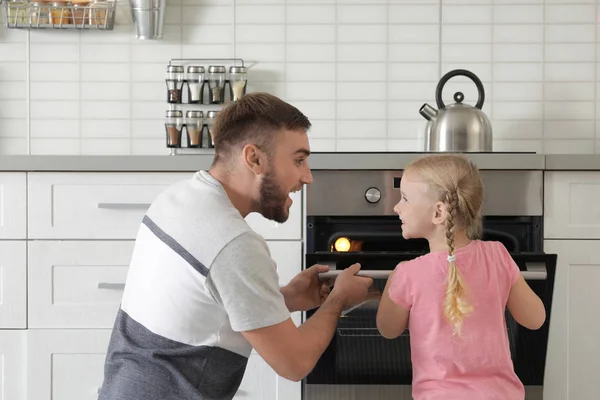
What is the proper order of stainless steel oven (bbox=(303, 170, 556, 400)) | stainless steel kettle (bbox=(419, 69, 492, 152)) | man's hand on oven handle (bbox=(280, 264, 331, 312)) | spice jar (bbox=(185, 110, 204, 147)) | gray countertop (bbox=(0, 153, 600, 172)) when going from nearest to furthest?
man's hand on oven handle (bbox=(280, 264, 331, 312))
stainless steel oven (bbox=(303, 170, 556, 400))
gray countertop (bbox=(0, 153, 600, 172))
stainless steel kettle (bbox=(419, 69, 492, 152))
spice jar (bbox=(185, 110, 204, 147))

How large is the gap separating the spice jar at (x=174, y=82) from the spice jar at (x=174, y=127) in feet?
0.15

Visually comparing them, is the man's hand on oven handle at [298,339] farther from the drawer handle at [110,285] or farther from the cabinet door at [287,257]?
the drawer handle at [110,285]

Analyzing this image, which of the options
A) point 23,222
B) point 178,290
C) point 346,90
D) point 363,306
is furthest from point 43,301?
point 346,90

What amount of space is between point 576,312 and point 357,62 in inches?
49.0

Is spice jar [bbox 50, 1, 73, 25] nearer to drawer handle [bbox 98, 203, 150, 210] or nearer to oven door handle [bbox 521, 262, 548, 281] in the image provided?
drawer handle [bbox 98, 203, 150, 210]

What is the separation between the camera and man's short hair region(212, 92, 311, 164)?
1586 mm

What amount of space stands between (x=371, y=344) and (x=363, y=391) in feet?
0.52

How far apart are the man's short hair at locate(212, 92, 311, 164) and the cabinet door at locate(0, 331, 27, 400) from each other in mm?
1185

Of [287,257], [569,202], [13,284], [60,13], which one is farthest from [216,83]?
[569,202]

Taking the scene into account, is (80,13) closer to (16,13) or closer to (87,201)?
(16,13)

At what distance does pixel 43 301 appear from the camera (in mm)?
2482

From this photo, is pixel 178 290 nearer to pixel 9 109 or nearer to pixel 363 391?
pixel 363 391

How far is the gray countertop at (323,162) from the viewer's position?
7.91ft

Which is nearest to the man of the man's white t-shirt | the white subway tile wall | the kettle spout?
the man's white t-shirt
